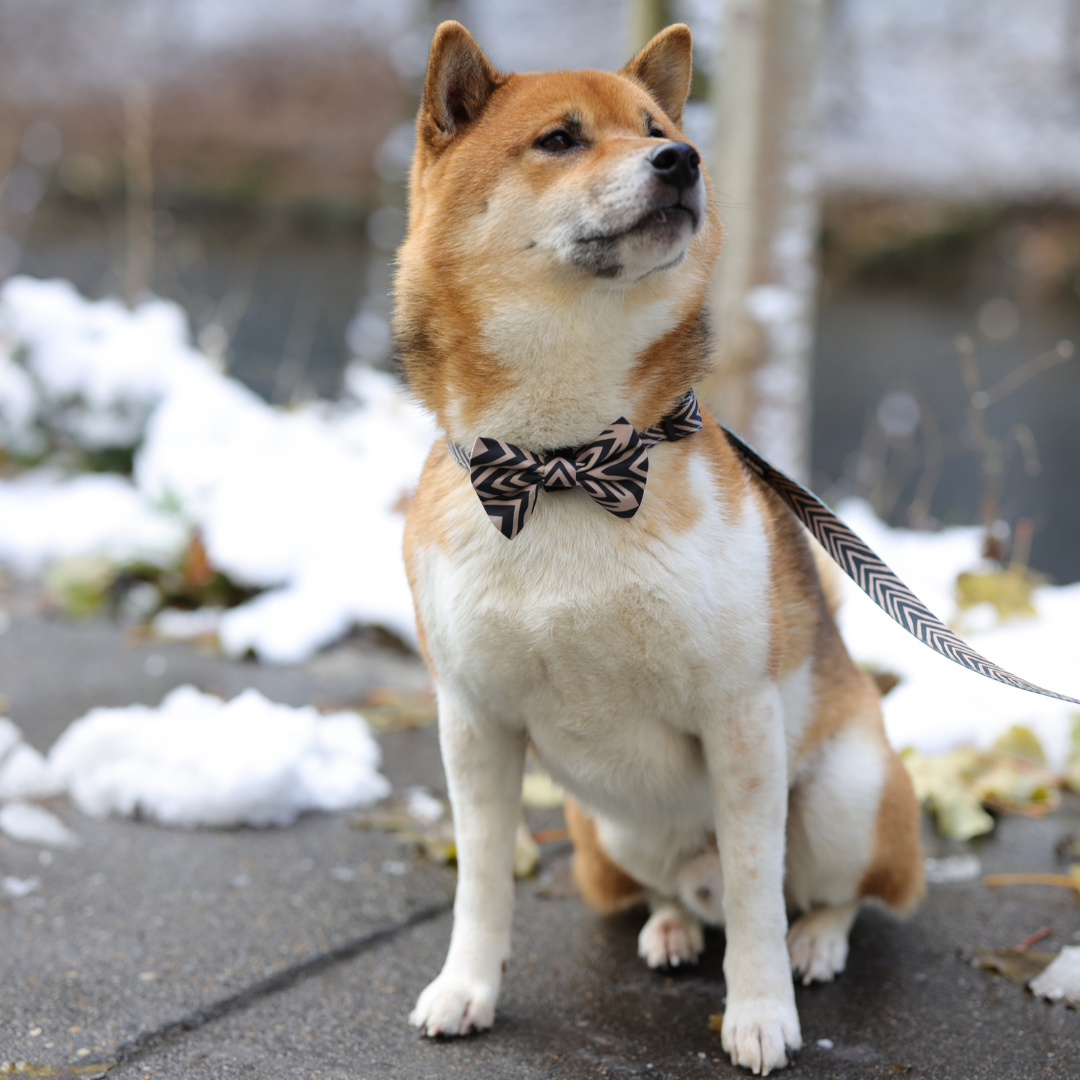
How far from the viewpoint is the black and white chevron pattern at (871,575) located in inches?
74.8

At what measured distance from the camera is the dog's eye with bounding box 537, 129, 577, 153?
1811 mm

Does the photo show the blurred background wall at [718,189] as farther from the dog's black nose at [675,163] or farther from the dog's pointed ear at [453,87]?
the dog's pointed ear at [453,87]

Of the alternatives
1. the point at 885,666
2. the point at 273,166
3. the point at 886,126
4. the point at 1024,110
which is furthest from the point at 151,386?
the point at 1024,110

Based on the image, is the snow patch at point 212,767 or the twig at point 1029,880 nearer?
the twig at point 1029,880

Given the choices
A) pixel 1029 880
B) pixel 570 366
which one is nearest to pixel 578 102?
pixel 570 366

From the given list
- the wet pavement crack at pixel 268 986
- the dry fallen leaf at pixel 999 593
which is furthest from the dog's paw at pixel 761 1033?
the dry fallen leaf at pixel 999 593

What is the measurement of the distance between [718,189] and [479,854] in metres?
3.55

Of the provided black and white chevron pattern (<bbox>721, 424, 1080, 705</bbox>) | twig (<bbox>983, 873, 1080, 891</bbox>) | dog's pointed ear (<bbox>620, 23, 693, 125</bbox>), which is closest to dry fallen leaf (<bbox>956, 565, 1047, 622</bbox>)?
twig (<bbox>983, 873, 1080, 891</bbox>)

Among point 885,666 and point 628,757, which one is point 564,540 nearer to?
point 628,757

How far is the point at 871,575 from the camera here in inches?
80.2

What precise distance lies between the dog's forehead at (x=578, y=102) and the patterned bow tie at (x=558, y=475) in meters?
0.55

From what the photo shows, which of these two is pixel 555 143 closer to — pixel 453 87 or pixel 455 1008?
pixel 453 87

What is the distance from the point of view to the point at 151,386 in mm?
4922

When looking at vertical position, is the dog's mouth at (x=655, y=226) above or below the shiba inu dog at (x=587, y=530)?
above
